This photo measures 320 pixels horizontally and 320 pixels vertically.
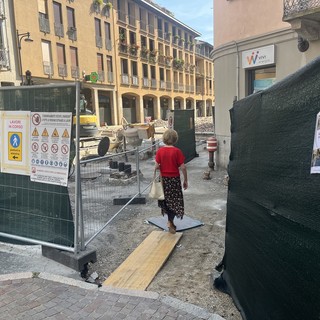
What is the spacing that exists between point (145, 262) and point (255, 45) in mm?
7341

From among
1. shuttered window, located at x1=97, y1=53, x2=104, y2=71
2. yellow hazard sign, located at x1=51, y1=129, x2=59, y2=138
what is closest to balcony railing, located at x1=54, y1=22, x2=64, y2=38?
shuttered window, located at x1=97, y1=53, x2=104, y2=71

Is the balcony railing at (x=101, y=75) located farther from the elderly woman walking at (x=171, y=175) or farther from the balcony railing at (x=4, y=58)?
the elderly woman walking at (x=171, y=175)

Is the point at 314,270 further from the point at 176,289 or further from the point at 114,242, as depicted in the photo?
the point at 114,242

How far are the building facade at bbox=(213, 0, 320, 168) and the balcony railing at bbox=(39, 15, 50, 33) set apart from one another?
23.2 m

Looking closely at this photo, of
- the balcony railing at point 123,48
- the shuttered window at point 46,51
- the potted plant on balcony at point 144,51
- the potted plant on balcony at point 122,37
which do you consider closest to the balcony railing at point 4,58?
the shuttered window at point 46,51

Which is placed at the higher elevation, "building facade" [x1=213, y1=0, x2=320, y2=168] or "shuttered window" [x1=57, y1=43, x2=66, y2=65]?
"shuttered window" [x1=57, y1=43, x2=66, y2=65]

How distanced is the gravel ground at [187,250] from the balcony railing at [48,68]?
26.0 m

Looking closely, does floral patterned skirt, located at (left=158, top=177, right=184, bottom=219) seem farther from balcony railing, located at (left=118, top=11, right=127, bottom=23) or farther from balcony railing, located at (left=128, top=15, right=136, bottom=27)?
balcony railing, located at (left=128, top=15, right=136, bottom=27)

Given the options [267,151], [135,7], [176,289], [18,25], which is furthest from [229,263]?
[135,7]

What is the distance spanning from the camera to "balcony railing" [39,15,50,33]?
29.0 meters

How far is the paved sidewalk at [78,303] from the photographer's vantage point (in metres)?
2.94

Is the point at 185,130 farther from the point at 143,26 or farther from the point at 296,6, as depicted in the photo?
the point at 143,26

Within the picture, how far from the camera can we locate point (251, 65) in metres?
9.27

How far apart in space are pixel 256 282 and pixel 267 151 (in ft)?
3.32
